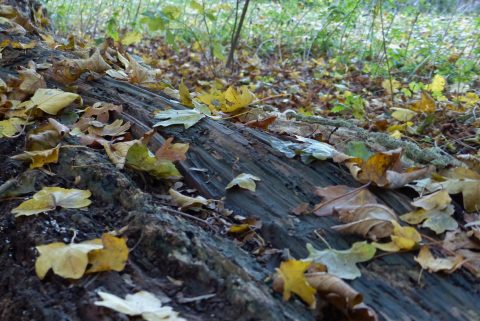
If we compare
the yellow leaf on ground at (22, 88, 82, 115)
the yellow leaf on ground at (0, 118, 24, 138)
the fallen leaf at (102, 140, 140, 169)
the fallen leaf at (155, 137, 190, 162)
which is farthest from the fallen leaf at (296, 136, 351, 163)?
the yellow leaf on ground at (0, 118, 24, 138)

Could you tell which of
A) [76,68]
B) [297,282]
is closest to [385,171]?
[297,282]

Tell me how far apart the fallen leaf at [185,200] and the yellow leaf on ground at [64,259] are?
0.32m

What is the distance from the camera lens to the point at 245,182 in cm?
152

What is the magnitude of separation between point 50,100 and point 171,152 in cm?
61

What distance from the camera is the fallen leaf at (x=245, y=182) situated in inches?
59.4

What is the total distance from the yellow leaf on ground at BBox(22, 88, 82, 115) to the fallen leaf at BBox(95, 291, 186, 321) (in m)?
1.03

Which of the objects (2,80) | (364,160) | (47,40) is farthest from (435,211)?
(47,40)

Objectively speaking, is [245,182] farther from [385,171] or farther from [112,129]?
[112,129]

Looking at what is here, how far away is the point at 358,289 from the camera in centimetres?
115

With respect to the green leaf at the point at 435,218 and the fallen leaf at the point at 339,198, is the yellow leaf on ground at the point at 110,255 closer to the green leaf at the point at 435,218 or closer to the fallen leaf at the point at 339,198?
the fallen leaf at the point at 339,198

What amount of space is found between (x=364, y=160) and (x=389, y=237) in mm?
336

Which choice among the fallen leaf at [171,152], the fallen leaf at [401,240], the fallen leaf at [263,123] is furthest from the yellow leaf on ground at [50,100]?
the fallen leaf at [401,240]

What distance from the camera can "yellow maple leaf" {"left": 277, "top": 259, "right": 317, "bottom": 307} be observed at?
3.54 feet

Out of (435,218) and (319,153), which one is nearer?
(435,218)
